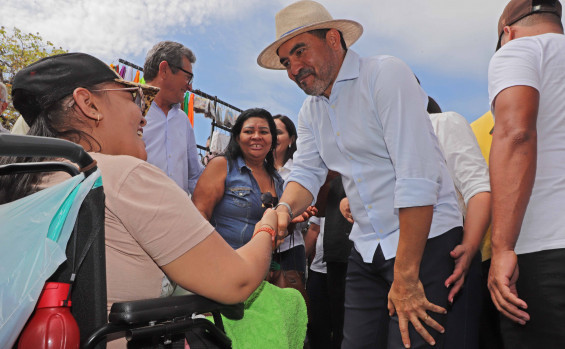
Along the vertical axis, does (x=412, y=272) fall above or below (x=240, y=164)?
below

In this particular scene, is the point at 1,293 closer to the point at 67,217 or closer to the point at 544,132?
the point at 67,217

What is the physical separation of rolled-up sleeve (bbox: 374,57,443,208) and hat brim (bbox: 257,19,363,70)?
0.49 m

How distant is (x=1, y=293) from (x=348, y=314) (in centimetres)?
156

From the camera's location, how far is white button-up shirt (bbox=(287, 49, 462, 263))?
5.59ft

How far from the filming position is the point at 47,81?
1478mm

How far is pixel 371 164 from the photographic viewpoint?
1.94 metres

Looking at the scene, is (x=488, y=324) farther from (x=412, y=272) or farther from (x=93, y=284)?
(x=93, y=284)

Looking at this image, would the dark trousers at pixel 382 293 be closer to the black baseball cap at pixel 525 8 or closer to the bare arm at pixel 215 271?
the bare arm at pixel 215 271

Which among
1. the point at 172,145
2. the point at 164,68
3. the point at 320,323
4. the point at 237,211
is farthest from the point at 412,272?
the point at 164,68

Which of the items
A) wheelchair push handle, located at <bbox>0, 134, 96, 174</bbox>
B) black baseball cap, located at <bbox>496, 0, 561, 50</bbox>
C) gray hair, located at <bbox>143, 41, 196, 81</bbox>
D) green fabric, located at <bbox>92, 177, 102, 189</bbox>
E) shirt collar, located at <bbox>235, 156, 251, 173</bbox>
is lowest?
shirt collar, located at <bbox>235, 156, 251, 173</bbox>

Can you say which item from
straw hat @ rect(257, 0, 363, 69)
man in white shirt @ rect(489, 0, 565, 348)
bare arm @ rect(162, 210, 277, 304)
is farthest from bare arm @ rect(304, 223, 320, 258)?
bare arm @ rect(162, 210, 277, 304)

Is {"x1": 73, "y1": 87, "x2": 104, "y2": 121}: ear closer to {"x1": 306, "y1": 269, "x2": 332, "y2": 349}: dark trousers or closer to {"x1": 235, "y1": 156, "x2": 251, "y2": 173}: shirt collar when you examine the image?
{"x1": 235, "y1": 156, "x2": 251, "y2": 173}: shirt collar

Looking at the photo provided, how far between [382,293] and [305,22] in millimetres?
1357

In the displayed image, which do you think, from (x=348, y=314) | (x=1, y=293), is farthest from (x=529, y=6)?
(x=1, y=293)
